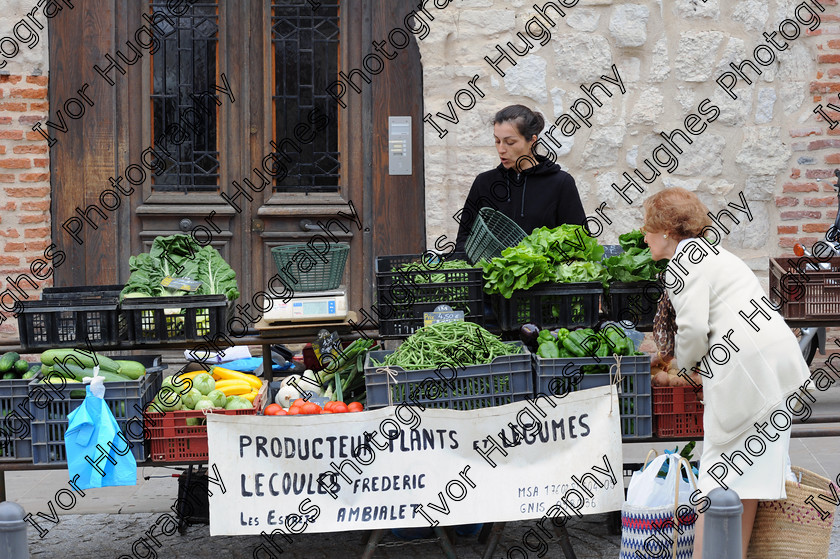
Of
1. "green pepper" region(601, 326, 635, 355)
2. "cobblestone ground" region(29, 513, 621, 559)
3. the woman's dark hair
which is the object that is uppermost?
the woman's dark hair

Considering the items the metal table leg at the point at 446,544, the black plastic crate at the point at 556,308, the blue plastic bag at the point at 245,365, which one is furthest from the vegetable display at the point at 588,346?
the blue plastic bag at the point at 245,365

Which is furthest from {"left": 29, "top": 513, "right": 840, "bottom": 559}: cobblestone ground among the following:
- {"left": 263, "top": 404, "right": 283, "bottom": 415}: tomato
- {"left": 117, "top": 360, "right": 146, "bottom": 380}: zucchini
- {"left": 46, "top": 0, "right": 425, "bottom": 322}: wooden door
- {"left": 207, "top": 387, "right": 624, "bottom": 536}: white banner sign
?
{"left": 46, "top": 0, "right": 425, "bottom": 322}: wooden door

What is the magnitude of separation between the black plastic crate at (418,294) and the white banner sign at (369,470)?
0.56 m

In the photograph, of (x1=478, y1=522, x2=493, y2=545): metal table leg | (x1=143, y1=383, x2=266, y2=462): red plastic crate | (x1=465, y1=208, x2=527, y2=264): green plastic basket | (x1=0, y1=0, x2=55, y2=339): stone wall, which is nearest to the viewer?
(x1=143, y1=383, x2=266, y2=462): red plastic crate

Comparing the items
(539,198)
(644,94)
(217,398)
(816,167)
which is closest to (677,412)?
(539,198)

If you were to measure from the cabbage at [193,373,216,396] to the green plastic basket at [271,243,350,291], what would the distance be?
62 centimetres

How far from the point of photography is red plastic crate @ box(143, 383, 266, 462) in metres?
4.70

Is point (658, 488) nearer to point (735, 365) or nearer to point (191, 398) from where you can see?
point (735, 365)

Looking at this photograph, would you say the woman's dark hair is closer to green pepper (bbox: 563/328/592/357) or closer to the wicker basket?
green pepper (bbox: 563/328/592/357)

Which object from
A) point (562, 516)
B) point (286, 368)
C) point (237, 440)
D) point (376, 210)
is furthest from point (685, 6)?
point (237, 440)

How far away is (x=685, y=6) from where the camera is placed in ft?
26.6

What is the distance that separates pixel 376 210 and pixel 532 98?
1520 millimetres

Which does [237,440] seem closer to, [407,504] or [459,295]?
[407,504]

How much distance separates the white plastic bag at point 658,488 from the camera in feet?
14.4
